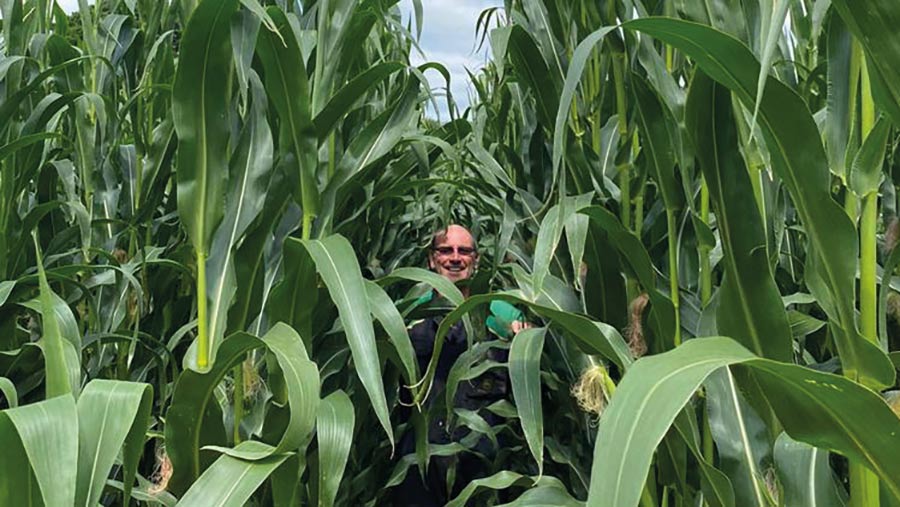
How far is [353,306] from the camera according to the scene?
758 millimetres

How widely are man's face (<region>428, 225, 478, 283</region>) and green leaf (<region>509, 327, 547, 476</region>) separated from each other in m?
0.78

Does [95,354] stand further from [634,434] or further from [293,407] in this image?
[634,434]

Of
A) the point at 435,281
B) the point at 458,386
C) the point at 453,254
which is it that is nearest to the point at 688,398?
the point at 435,281

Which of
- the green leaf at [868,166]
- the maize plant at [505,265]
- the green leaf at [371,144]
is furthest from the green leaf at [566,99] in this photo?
the green leaf at [371,144]

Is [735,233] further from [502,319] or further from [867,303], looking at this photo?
[502,319]

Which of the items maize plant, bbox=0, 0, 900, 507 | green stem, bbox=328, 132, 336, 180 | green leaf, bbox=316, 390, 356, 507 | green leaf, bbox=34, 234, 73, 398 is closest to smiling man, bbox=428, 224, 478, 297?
maize plant, bbox=0, 0, 900, 507

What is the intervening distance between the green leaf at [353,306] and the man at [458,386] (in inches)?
26.2

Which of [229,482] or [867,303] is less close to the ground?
[867,303]

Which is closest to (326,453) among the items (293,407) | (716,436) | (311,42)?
(293,407)

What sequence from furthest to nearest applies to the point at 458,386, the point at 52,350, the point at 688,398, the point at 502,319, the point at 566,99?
the point at 458,386 → the point at 502,319 → the point at 52,350 → the point at 566,99 → the point at 688,398

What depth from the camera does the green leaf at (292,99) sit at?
839 millimetres

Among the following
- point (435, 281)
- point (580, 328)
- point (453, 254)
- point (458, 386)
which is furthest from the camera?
point (453, 254)

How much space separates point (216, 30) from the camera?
2.61 ft

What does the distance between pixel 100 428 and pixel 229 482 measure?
0.41ft
